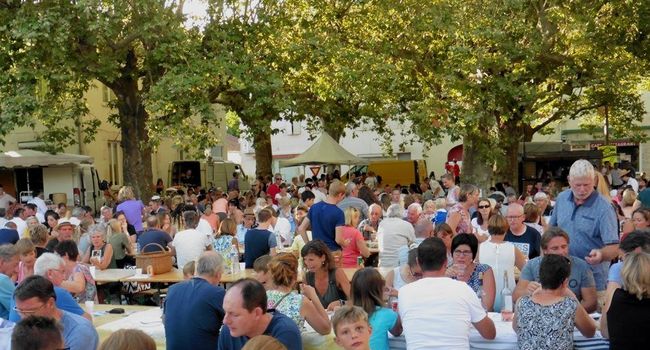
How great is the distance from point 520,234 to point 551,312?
8.88 ft

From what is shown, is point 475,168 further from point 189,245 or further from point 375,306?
point 375,306

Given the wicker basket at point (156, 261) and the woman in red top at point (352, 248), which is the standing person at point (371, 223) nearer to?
the woman in red top at point (352, 248)

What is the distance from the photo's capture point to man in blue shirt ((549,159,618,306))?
19.8 ft

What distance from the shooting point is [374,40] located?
1920 centimetres

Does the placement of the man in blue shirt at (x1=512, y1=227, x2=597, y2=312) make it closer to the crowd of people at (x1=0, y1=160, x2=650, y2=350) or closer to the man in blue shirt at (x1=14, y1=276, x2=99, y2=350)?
the crowd of people at (x1=0, y1=160, x2=650, y2=350)

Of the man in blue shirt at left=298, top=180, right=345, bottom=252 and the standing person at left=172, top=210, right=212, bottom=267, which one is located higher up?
the man in blue shirt at left=298, top=180, right=345, bottom=252

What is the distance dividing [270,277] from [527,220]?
14.0ft

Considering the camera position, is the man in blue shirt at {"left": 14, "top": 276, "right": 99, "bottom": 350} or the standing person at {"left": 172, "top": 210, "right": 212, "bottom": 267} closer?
the man in blue shirt at {"left": 14, "top": 276, "right": 99, "bottom": 350}

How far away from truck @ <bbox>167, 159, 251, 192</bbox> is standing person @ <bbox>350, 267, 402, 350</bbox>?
23.3 metres

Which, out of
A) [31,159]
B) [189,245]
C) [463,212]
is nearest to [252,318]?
[463,212]

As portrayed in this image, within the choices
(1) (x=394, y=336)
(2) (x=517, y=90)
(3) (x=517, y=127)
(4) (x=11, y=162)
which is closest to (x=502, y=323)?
(1) (x=394, y=336)

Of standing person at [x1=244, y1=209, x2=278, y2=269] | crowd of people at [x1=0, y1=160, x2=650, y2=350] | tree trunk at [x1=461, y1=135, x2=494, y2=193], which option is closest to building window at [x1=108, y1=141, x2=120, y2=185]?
tree trunk at [x1=461, y1=135, x2=494, y2=193]

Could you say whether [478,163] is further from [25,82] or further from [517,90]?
[25,82]

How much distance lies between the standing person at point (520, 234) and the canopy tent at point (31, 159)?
669 inches
